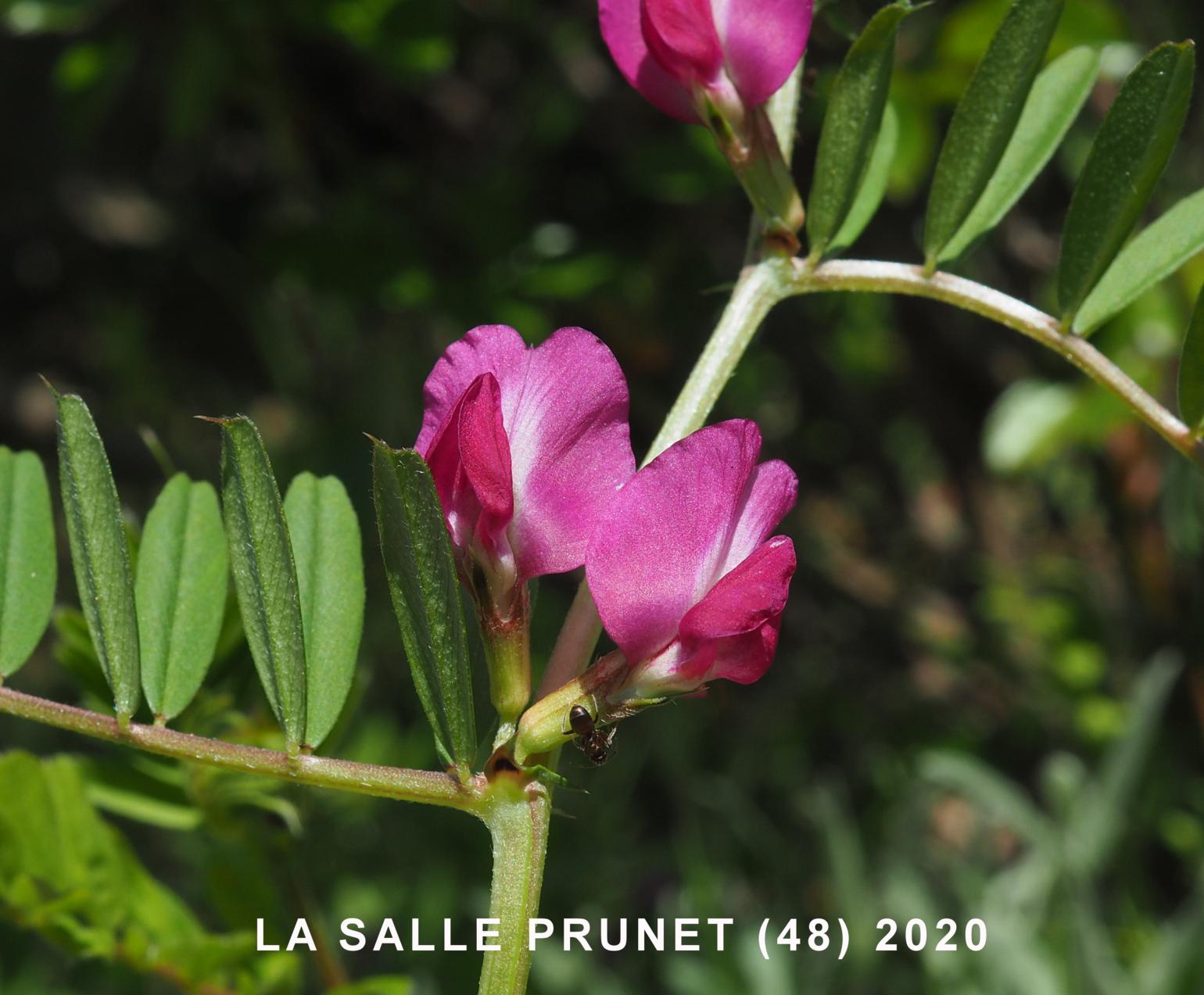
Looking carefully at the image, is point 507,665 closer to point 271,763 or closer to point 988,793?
point 271,763

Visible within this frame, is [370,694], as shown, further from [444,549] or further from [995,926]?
[444,549]

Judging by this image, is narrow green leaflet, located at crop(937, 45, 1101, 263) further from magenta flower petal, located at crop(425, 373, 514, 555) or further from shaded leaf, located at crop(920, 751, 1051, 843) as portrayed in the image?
shaded leaf, located at crop(920, 751, 1051, 843)

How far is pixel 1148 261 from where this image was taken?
0.56 metres

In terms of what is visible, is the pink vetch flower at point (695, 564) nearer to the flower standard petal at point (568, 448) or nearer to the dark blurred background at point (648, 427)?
the flower standard petal at point (568, 448)

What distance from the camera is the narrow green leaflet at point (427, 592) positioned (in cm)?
43

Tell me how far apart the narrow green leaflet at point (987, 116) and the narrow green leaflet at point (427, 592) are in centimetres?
24

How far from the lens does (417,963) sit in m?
1.15

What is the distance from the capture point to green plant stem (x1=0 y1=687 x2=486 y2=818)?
0.46 meters

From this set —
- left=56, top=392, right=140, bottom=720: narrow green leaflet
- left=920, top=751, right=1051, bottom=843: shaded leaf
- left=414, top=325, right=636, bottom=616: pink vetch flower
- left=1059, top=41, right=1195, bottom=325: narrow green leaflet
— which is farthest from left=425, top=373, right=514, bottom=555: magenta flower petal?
left=920, top=751, right=1051, bottom=843: shaded leaf

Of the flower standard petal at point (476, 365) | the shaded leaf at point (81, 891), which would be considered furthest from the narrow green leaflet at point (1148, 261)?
the shaded leaf at point (81, 891)

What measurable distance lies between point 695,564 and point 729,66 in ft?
0.64

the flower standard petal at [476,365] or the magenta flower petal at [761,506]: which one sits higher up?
the flower standard petal at [476,365]

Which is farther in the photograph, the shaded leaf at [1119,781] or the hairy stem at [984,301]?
the shaded leaf at [1119,781]

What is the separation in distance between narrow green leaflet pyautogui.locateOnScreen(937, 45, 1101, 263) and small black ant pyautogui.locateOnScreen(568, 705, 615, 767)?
0.93 feet
